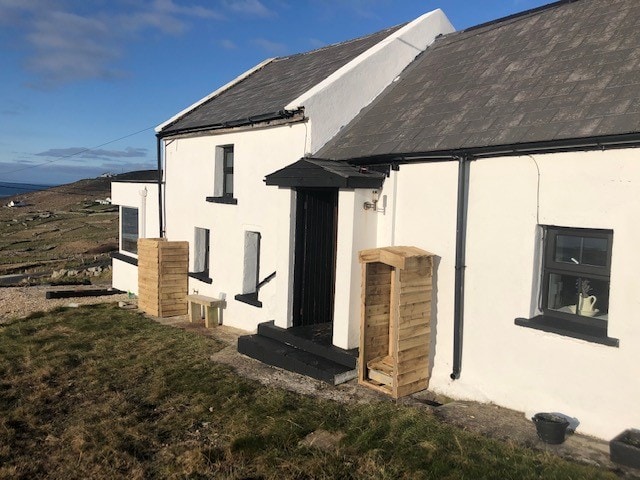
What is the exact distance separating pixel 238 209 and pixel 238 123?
200cm

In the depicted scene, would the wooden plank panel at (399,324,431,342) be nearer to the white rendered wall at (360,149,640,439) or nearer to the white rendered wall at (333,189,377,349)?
the white rendered wall at (360,149,640,439)

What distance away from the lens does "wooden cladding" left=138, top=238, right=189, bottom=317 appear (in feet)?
45.8

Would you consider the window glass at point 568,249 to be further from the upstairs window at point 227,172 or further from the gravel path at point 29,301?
the gravel path at point 29,301

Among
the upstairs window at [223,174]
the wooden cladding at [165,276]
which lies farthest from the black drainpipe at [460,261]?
the wooden cladding at [165,276]

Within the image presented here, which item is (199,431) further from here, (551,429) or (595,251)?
(595,251)

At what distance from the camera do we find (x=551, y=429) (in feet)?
19.5

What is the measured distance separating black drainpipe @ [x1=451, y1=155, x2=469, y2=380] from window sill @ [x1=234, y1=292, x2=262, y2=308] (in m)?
5.14

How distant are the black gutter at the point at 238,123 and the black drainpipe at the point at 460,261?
3.96m

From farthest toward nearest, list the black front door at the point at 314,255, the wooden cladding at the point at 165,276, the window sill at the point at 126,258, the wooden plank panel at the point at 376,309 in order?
the window sill at the point at 126,258 → the wooden cladding at the point at 165,276 → the black front door at the point at 314,255 → the wooden plank panel at the point at 376,309

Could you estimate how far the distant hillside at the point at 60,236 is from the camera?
2820cm

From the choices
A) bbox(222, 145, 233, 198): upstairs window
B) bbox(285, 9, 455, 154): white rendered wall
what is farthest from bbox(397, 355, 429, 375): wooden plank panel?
bbox(222, 145, 233, 198): upstairs window

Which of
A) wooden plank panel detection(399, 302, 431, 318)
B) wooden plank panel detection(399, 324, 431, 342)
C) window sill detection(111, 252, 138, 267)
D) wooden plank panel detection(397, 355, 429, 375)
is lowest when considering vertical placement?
wooden plank panel detection(397, 355, 429, 375)

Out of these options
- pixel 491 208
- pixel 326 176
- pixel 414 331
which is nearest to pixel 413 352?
pixel 414 331

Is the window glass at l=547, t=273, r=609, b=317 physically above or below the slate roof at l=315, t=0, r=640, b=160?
below
